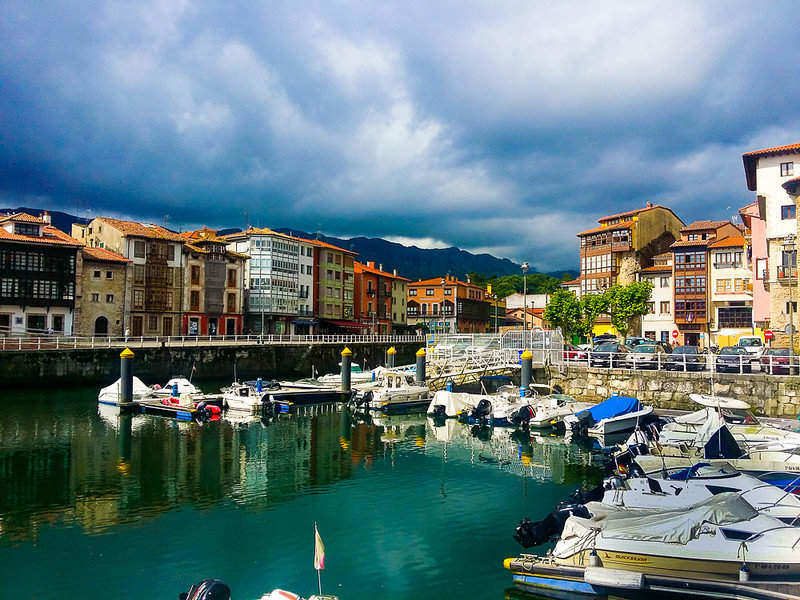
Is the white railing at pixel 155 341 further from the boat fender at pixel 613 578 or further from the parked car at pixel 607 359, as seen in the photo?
the boat fender at pixel 613 578

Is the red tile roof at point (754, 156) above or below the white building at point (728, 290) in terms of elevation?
above

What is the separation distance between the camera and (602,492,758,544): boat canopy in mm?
13844

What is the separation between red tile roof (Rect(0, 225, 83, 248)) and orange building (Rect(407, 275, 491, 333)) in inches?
2780

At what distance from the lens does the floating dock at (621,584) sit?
1288 centimetres

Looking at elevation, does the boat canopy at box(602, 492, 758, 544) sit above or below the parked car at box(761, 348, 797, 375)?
below

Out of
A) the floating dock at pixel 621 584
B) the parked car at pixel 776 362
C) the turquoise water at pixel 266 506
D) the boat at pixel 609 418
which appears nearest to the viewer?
the floating dock at pixel 621 584

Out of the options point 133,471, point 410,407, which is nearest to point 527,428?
point 410,407

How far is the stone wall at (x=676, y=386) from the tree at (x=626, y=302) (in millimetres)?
32980

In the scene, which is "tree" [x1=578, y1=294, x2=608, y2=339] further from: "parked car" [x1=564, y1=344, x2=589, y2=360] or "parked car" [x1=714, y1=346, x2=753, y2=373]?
"parked car" [x1=714, y1=346, x2=753, y2=373]

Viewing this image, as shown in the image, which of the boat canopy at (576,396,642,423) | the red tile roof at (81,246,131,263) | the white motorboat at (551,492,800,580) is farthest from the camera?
the red tile roof at (81,246,131,263)

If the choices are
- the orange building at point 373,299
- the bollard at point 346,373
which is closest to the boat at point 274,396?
the bollard at point 346,373

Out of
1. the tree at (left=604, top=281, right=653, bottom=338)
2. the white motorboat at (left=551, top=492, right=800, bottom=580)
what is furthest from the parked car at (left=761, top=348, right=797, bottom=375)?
the tree at (left=604, top=281, right=653, bottom=338)

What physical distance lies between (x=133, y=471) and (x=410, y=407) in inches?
899

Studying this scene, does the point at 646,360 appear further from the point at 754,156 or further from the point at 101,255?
the point at 101,255
